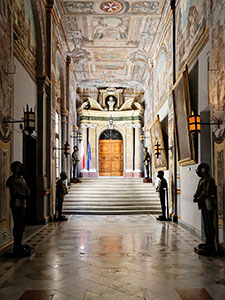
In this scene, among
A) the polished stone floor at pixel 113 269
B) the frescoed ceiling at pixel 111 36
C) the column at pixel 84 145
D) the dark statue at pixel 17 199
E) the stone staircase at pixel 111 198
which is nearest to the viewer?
the polished stone floor at pixel 113 269

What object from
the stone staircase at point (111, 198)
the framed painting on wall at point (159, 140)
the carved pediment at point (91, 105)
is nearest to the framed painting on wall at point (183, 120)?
the framed painting on wall at point (159, 140)

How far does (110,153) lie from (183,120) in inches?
514

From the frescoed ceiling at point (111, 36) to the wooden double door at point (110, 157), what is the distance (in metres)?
4.09

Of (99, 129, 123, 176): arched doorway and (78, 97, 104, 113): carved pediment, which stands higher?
(78, 97, 104, 113): carved pediment

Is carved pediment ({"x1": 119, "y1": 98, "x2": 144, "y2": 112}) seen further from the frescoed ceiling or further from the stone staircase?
the stone staircase

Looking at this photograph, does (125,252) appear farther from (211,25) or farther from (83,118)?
(83,118)

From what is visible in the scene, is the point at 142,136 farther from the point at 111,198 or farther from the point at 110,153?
the point at 111,198

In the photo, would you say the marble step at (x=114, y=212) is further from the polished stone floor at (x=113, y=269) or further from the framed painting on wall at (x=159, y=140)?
the polished stone floor at (x=113, y=269)

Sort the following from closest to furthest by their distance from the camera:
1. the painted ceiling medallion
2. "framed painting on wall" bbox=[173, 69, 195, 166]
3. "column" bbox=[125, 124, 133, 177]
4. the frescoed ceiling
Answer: "framed painting on wall" bbox=[173, 69, 195, 166] < the painted ceiling medallion < the frescoed ceiling < "column" bbox=[125, 124, 133, 177]

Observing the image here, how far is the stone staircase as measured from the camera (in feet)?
42.9

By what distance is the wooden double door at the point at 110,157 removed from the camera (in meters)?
21.6

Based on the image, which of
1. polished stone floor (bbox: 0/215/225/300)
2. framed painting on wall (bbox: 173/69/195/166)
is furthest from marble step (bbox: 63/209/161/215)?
polished stone floor (bbox: 0/215/225/300)

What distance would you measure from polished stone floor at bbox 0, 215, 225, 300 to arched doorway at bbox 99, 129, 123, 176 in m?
13.4

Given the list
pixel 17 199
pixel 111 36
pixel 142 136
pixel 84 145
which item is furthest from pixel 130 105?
pixel 17 199
